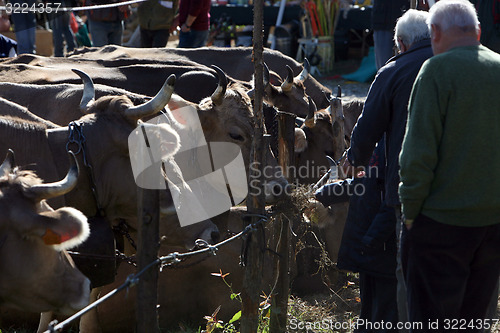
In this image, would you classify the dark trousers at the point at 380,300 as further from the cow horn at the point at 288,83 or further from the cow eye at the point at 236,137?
the cow horn at the point at 288,83

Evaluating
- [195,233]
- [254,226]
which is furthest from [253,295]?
[195,233]

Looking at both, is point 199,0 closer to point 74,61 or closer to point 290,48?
→ point 74,61

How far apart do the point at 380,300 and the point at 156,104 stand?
1835mm

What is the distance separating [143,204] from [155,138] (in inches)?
31.0

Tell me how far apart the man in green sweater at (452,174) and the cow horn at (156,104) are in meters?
1.58

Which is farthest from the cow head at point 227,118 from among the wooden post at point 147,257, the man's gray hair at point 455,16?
the man's gray hair at point 455,16

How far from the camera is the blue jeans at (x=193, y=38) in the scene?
33.7 ft

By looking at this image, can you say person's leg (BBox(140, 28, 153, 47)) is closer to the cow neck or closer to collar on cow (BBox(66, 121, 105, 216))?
the cow neck

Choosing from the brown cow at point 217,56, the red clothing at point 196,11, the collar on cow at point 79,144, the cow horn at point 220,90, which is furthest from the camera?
the red clothing at point 196,11

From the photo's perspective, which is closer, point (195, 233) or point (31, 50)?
point (195, 233)

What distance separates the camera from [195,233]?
437cm

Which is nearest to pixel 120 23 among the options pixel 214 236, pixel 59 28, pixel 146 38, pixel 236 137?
pixel 146 38

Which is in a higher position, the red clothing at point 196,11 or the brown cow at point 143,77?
the red clothing at point 196,11

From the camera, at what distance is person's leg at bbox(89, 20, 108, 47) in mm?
10328
